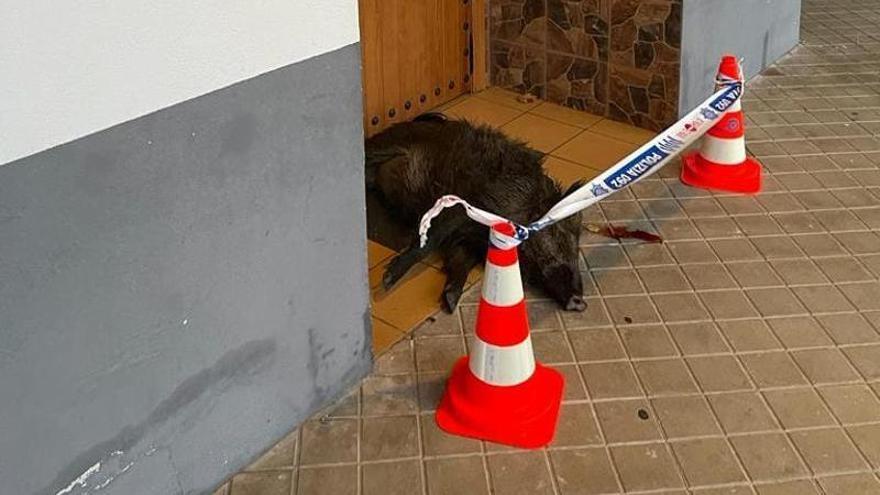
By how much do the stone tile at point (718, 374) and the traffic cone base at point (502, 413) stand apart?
1.45 feet

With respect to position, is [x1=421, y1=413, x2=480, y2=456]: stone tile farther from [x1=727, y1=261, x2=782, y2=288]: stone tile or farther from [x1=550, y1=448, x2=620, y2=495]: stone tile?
[x1=727, y1=261, x2=782, y2=288]: stone tile

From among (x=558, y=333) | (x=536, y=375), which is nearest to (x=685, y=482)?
(x=536, y=375)

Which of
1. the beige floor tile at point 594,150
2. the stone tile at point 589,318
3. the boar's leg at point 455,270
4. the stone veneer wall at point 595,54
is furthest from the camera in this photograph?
the stone veneer wall at point 595,54

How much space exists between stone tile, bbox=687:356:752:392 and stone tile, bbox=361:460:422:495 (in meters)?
0.88

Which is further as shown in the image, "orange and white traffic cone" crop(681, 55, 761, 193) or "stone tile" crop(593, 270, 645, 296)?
"orange and white traffic cone" crop(681, 55, 761, 193)

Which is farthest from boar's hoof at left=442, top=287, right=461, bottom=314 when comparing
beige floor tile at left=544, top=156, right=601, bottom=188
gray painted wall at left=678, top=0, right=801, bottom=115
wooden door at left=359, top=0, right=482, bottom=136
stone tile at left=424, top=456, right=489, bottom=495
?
gray painted wall at left=678, top=0, right=801, bottom=115

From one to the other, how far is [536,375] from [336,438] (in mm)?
582

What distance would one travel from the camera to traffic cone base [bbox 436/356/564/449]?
249 centimetres

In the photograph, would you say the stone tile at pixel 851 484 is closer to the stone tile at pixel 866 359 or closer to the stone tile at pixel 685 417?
the stone tile at pixel 685 417

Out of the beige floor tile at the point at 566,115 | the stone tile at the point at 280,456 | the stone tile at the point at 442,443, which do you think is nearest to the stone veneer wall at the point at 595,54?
the beige floor tile at the point at 566,115

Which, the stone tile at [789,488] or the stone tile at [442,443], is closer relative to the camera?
the stone tile at [789,488]

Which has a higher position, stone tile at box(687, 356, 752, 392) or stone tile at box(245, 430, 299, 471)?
stone tile at box(687, 356, 752, 392)

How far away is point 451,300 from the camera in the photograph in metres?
3.07

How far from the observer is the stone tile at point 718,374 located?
2672 mm
